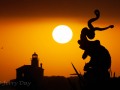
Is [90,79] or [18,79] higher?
[18,79]

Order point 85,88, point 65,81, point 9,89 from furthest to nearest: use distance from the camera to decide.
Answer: point 65,81 < point 9,89 < point 85,88

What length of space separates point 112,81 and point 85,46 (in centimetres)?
145

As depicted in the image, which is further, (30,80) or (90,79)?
(30,80)

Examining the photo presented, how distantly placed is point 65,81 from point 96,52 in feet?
23.6

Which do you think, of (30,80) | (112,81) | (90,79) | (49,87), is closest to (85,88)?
(90,79)

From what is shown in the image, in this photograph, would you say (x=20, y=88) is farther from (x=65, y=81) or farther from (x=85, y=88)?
(x=85, y=88)

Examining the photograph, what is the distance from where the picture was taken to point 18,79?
16.7 meters

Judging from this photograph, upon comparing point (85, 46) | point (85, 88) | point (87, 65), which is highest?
point (85, 46)

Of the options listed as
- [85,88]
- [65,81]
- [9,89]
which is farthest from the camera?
[65,81]

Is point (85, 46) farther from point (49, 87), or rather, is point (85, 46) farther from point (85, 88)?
point (49, 87)

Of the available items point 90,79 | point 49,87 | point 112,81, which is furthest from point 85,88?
point 49,87

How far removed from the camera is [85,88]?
8.89m

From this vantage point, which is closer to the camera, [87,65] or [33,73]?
A: [87,65]

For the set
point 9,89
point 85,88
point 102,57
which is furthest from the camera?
point 9,89
